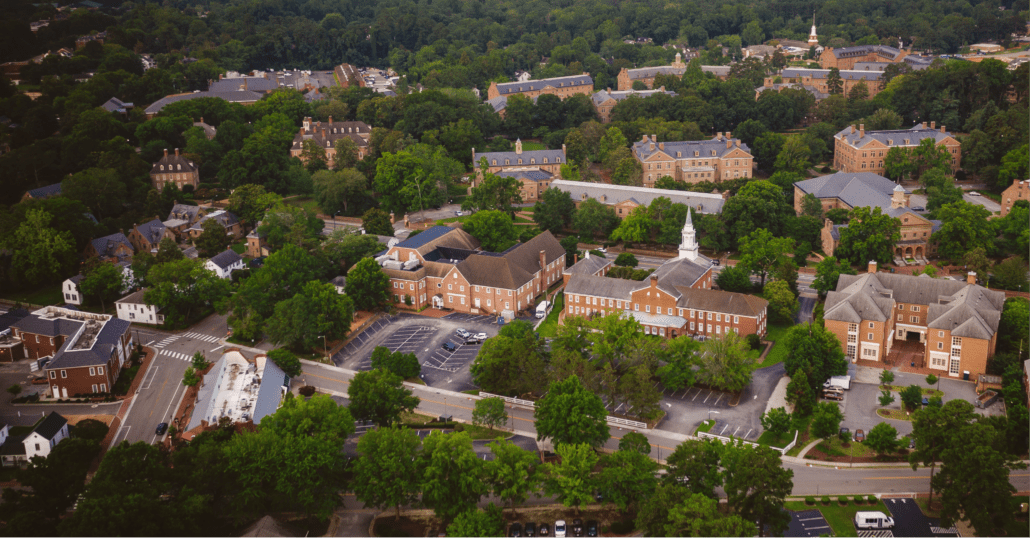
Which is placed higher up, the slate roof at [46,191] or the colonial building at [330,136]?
the slate roof at [46,191]

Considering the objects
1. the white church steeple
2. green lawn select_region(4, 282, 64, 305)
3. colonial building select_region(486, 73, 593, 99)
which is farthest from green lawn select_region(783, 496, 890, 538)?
colonial building select_region(486, 73, 593, 99)

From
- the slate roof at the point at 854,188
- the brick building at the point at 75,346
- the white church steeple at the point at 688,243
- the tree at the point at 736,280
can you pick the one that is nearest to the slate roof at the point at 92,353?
the brick building at the point at 75,346

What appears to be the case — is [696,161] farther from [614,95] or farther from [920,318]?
[920,318]

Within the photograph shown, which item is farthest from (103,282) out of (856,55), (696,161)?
(856,55)

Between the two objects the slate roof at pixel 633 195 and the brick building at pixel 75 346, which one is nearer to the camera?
the brick building at pixel 75 346

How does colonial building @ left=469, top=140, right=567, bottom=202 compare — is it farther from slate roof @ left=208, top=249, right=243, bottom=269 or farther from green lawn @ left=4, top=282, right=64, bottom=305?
green lawn @ left=4, top=282, right=64, bottom=305

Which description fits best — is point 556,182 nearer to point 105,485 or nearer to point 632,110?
point 632,110

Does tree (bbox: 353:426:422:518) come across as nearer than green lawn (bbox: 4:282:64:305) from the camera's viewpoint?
Yes

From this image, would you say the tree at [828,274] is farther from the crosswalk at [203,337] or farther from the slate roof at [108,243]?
the slate roof at [108,243]
